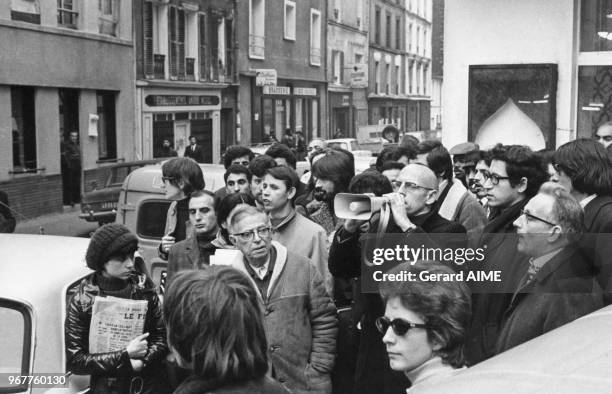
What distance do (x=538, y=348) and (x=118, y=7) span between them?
2427 centimetres

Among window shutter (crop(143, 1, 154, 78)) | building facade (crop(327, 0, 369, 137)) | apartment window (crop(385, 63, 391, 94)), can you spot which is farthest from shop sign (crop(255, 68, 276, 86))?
apartment window (crop(385, 63, 391, 94))

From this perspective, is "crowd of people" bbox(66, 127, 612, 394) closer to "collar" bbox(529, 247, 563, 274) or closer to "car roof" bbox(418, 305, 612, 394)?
"collar" bbox(529, 247, 563, 274)

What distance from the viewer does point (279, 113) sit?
1577 inches

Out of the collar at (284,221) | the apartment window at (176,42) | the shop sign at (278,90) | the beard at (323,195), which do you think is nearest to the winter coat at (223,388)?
the collar at (284,221)

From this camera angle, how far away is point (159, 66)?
90.9 ft

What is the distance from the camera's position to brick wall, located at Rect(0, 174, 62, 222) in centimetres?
1984

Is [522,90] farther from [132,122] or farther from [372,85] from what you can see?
[372,85]

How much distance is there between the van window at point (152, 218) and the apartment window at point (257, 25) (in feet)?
90.8

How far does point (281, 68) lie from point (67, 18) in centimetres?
1797

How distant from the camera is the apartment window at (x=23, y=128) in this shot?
2038 centimetres

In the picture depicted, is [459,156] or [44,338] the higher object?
[459,156]

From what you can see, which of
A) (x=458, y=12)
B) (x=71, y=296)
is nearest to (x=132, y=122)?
(x=458, y=12)

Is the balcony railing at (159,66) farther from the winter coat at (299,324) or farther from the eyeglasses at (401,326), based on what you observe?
the eyeglasses at (401,326)

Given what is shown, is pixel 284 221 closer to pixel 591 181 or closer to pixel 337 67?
pixel 591 181
